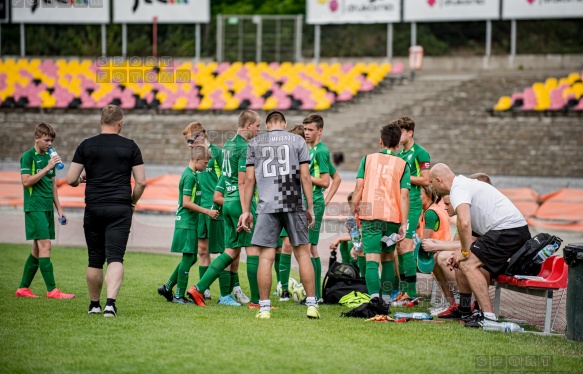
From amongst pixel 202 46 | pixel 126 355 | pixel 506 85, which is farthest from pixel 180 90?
pixel 126 355

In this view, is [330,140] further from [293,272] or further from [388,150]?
[388,150]

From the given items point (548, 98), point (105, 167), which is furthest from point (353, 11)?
point (105, 167)

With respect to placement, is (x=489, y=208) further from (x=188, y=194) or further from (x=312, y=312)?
(x=188, y=194)

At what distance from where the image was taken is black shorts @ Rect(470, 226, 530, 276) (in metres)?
7.79

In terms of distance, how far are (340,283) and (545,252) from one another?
2.83 m

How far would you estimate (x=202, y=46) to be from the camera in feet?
134

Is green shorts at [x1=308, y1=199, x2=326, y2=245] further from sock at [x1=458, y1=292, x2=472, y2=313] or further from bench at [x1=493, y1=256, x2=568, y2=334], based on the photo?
bench at [x1=493, y1=256, x2=568, y2=334]

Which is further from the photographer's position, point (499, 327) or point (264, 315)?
point (264, 315)

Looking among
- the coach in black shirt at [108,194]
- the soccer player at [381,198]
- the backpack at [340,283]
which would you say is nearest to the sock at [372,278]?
the soccer player at [381,198]

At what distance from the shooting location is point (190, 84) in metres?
32.6

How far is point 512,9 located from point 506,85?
4.30 m

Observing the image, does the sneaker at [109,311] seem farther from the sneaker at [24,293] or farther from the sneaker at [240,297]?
the sneaker at [240,297]

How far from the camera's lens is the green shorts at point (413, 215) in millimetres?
9859

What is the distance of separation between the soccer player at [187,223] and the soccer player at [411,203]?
2352 mm
